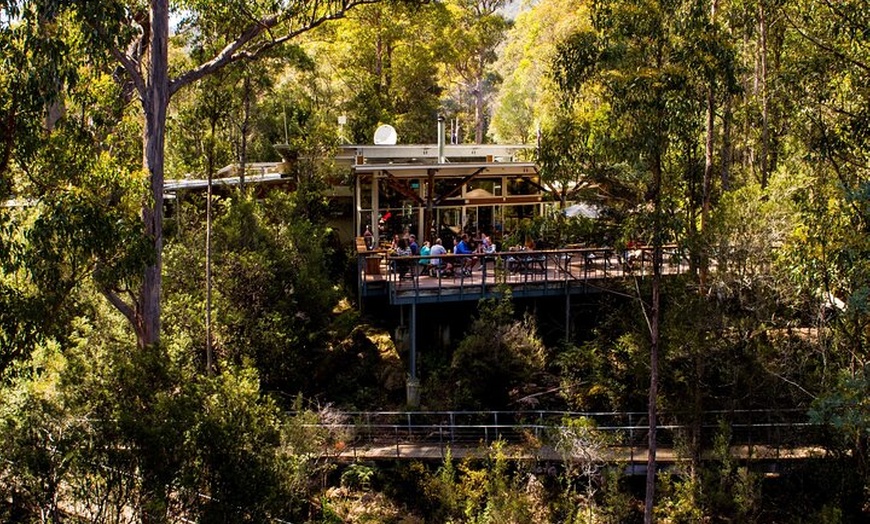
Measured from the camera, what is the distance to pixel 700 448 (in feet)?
43.2

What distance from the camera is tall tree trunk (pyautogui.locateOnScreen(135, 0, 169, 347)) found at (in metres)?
10.7

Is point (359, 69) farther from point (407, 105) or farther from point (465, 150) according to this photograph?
point (465, 150)

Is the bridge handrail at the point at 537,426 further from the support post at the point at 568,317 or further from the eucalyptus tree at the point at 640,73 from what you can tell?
the eucalyptus tree at the point at 640,73

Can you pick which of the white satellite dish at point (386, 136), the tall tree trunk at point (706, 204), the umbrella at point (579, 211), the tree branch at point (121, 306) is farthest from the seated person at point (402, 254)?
the tall tree trunk at point (706, 204)

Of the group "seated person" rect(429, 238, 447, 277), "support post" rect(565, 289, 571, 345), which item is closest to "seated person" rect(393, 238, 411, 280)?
"seated person" rect(429, 238, 447, 277)

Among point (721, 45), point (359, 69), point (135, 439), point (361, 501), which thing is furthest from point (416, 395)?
point (359, 69)

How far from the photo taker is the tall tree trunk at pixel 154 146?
1073 cm

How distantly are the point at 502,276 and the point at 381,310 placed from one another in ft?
13.3

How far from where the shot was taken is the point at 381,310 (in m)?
18.6

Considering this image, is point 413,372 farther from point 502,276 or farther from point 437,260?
point 502,276

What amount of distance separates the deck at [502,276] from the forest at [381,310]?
0.69 m

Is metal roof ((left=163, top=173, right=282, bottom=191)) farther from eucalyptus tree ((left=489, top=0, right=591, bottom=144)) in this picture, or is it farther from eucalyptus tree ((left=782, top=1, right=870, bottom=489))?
eucalyptus tree ((left=782, top=1, right=870, bottom=489))

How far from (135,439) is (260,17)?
736cm

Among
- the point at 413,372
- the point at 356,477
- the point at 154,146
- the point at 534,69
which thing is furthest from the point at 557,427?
the point at 534,69
